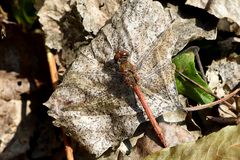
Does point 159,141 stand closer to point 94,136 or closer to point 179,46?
point 94,136

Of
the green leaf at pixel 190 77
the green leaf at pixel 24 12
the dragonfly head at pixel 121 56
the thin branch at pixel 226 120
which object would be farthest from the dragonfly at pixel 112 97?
the green leaf at pixel 24 12

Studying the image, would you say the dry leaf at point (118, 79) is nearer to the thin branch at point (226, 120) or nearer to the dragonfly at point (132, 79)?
the dragonfly at point (132, 79)

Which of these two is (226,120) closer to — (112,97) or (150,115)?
(150,115)

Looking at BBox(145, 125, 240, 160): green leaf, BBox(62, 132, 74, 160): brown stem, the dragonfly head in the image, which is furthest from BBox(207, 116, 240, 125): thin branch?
BBox(62, 132, 74, 160): brown stem

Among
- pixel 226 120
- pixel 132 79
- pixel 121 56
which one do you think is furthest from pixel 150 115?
pixel 226 120

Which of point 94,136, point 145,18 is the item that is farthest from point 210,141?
point 145,18

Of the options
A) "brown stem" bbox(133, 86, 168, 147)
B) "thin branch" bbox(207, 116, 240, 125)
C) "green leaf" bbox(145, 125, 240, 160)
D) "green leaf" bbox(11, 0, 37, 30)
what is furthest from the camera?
"green leaf" bbox(11, 0, 37, 30)

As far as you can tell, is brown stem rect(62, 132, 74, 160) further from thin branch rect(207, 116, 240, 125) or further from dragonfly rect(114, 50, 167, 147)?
thin branch rect(207, 116, 240, 125)
